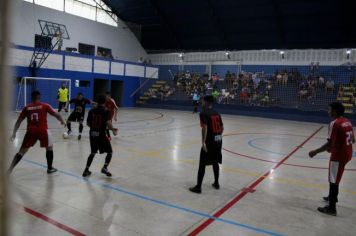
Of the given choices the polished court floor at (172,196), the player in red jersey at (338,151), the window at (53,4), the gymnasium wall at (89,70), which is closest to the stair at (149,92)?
the gymnasium wall at (89,70)

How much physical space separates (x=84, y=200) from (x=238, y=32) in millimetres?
23963

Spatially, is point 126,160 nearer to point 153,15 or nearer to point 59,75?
point 59,75

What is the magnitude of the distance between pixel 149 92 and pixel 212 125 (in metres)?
25.6

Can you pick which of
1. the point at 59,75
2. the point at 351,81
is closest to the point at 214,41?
the point at 351,81

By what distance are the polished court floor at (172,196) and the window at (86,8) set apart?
1833cm

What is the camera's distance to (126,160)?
845 centimetres

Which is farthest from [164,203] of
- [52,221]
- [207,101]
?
[207,101]

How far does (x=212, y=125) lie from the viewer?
5.98 metres

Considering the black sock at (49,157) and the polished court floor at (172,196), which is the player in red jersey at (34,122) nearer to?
the black sock at (49,157)

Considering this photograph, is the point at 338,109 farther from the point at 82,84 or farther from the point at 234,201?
the point at 82,84

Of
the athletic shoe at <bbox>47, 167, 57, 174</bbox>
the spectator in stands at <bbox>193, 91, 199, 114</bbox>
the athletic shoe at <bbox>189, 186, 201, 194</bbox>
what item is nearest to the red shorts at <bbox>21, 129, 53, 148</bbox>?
the athletic shoe at <bbox>47, 167, 57, 174</bbox>

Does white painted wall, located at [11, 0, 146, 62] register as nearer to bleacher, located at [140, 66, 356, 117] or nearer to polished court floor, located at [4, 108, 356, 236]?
bleacher, located at [140, 66, 356, 117]

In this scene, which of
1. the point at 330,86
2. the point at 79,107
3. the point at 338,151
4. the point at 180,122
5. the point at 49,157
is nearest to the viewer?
the point at 338,151

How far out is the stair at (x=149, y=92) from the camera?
30531 millimetres
